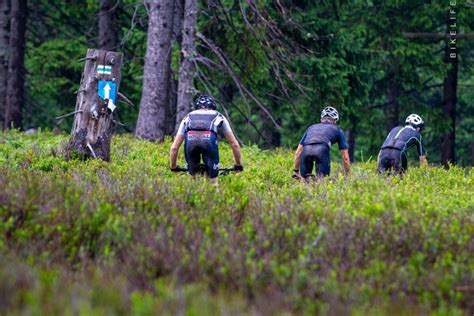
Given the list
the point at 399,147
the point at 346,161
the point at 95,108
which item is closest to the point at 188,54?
the point at 95,108

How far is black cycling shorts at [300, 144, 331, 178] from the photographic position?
11047 mm

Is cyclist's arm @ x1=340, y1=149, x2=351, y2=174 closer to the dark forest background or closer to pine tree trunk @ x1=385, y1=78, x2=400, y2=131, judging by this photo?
the dark forest background

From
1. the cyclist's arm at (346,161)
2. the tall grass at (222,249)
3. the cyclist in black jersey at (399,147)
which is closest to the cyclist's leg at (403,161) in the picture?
the cyclist in black jersey at (399,147)

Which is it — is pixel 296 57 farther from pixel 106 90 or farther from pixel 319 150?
pixel 106 90

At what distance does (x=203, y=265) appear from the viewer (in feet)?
17.8

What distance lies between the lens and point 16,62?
909 inches

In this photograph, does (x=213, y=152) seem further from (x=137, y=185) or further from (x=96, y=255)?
(x=96, y=255)

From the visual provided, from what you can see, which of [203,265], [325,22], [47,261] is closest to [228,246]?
[203,265]

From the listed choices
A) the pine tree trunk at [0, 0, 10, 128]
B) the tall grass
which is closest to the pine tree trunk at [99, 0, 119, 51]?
the pine tree trunk at [0, 0, 10, 128]

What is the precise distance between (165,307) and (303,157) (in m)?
7.37

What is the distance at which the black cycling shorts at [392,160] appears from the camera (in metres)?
12.1

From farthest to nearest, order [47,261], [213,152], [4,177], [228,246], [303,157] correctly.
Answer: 1. [303,157]
2. [213,152]
3. [4,177]
4. [228,246]
5. [47,261]

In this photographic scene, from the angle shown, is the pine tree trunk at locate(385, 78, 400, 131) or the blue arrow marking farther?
the pine tree trunk at locate(385, 78, 400, 131)

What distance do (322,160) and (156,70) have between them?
7.40 m
